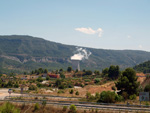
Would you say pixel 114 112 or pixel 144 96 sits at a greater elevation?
pixel 144 96

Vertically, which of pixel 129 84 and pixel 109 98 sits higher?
pixel 129 84

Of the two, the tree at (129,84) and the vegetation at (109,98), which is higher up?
the tree at (129,84)

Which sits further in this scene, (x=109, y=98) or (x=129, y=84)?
(x=129, y=84)

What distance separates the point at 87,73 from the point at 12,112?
89.0 meters

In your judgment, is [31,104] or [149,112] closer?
[149,112]

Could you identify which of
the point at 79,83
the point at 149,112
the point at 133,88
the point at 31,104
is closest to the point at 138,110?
the point at 149,112

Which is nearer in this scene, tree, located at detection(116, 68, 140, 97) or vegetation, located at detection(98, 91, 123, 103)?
vegetation, located at detection(98, 91, 123, 103)

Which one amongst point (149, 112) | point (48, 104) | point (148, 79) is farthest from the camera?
point (148, 79)

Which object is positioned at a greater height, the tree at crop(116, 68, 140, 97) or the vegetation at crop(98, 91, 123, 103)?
the tree at crop(116, 68, 140, 97)

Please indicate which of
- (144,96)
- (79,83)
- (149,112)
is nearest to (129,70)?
(144,96)

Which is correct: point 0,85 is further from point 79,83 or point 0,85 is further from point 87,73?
point 87,73

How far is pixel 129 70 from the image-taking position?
43188mm

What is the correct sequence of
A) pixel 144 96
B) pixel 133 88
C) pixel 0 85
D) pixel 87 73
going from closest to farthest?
pixel 144 96 < pixel 133 88 < pixel 0 85 < pixel 87 73

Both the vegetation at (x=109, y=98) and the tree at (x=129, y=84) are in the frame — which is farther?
the tree at (x=129, y=84)
